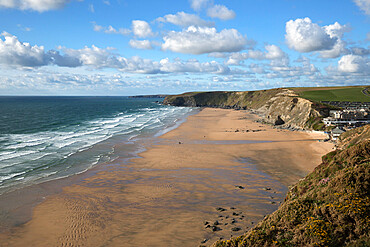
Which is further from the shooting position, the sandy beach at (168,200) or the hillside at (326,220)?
the sandy beach at (168,200)

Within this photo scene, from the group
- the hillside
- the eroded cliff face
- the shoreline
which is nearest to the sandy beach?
the shoreline

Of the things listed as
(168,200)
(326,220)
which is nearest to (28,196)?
(168,200)

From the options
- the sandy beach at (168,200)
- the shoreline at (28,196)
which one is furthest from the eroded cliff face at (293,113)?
the shoreline at (28,196)

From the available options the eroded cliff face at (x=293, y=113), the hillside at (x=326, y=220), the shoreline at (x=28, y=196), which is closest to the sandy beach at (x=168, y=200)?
the shoreline at (x=28, y=196)

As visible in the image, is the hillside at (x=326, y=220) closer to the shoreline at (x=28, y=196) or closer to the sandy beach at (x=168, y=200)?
the sandy beach at (x=168, y=200)

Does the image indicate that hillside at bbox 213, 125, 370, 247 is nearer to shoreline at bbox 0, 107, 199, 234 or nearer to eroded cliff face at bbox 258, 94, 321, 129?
shoreline at bbox 0, 107, 199, 234

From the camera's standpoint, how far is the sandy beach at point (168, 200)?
15.7 metres

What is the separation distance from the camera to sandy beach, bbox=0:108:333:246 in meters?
15.7

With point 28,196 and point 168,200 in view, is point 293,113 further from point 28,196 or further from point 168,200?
point 28,196

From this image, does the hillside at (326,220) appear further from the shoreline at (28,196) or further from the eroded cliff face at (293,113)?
the eroded cliff face at (293,113)

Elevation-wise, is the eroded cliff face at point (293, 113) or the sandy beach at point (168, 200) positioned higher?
the eroded cliff face at point (293, 113)

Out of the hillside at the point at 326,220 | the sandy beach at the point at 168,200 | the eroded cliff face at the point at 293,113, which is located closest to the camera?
the hillside at the point at 326,220

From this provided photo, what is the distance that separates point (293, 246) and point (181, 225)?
8888 mm

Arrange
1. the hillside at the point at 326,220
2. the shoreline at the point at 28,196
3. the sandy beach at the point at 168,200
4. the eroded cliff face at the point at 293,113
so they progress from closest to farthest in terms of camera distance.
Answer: the hillside at the point at 326,220
the sandy beach at the point at 168,200
the shoreline at the point at 28,196
the eroded cliff face at the point at 293,113
